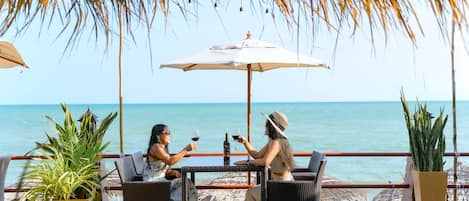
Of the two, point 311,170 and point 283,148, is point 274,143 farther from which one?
point 311,170

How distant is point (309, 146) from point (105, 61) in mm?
33768

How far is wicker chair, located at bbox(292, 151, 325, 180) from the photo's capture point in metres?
5.21

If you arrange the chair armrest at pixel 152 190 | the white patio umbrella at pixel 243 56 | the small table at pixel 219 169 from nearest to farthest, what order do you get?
the chair armrest at pixel 152 190
the small table at pixel 219 169
the white patio umbrella at pixel 243 56

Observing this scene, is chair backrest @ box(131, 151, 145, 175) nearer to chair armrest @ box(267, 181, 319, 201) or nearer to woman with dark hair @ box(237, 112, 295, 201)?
woman with dark hair @ box(237, 112, 295, 201)

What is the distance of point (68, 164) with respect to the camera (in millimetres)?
4664

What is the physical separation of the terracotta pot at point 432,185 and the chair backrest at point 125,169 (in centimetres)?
243

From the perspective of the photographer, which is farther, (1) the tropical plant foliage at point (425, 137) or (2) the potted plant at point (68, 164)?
(1) the tropical plant foliage at point (425, 137)

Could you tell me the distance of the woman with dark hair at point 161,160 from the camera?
510cm

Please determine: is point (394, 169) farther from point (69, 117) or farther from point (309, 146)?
Result: point (69, 117)

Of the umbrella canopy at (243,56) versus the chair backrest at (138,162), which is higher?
the umbrella canopy at (243,56)

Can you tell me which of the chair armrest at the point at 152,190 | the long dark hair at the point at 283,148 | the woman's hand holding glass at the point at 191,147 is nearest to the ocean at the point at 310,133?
the woman's hand holding glass at the point at 191,147

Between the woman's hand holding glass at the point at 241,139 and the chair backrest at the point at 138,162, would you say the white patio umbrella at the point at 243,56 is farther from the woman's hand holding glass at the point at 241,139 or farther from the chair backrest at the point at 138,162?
the chair backrest at the point at 138,162

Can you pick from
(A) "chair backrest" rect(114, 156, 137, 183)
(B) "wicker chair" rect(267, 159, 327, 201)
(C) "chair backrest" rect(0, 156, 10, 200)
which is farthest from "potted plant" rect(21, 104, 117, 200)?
(B) "wicker chair" rect(267, 159, 327, 201)

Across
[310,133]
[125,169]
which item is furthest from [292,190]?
[310,133]
